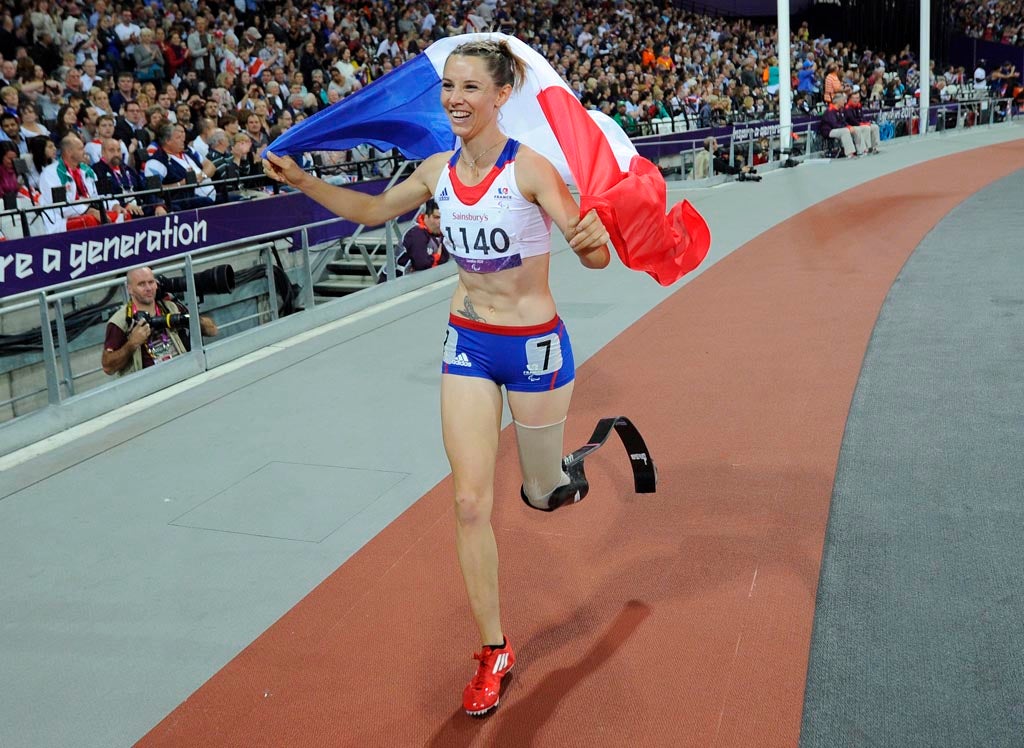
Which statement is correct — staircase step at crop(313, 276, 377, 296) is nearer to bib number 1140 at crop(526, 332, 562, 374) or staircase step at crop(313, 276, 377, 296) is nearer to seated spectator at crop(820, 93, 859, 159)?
bib number 1140 at crop(526, 332, 562, 374)

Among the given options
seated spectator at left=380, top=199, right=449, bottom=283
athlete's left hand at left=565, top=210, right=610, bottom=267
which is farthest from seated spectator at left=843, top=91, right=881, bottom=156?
athlete's left hand at left=565, top=210, right=610, bottom=267

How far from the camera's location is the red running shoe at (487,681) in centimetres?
385

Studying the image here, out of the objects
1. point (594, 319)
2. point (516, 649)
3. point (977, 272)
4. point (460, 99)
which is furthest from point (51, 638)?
point (977, 272)

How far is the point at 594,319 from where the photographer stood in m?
10.0

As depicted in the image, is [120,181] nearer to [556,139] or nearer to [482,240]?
[556,139]

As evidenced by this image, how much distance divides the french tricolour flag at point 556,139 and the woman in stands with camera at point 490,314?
0.25 m

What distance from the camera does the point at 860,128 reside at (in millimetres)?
25203

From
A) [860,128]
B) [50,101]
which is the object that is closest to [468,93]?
[50,101]

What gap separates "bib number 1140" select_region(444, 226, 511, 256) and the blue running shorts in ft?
0.94

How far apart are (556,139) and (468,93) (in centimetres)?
122

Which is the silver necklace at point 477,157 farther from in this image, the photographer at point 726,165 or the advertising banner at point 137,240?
the photographer at point 726,165

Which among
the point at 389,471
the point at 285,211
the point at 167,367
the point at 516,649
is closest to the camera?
the point at 516,649

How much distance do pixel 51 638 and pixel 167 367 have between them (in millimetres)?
3900

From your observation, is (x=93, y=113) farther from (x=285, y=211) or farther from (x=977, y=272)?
(x=977, y=272)
